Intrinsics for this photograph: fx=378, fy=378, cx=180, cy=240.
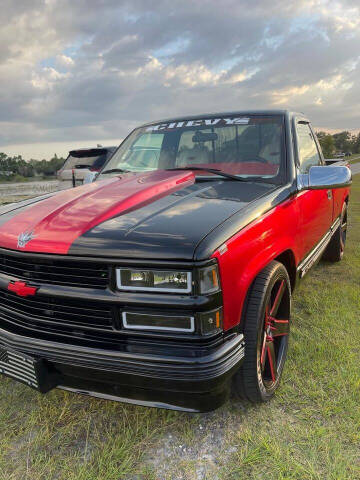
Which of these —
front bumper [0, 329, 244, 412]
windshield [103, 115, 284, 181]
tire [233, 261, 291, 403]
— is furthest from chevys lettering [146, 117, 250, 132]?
front bumper [0, 329, 244, 412]

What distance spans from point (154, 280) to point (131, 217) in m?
0.47

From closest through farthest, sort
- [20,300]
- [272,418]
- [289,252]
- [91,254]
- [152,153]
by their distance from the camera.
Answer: [91,254], [20,300], [272,418], [289,252], [152,153]

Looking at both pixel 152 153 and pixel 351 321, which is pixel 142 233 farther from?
pixel 351 321

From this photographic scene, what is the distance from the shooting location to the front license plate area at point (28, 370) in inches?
72.5

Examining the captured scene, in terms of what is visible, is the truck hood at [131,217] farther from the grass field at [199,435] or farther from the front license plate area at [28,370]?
the grass field at [199,435]

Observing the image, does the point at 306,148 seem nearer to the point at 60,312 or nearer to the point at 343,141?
the point at 60,312

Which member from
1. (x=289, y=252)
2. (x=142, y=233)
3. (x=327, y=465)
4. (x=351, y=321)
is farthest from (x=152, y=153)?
(x=327, y=465)

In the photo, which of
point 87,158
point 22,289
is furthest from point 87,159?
point 22,289

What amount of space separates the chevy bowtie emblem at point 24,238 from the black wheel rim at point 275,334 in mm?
1334

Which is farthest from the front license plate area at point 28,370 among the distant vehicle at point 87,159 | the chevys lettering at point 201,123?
the distant vehicle at point 87,159

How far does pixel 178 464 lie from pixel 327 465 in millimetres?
713

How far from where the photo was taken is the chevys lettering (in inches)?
124

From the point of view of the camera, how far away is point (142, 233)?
5.80 feet

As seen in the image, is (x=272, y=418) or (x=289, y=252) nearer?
(x=272, y=418)
